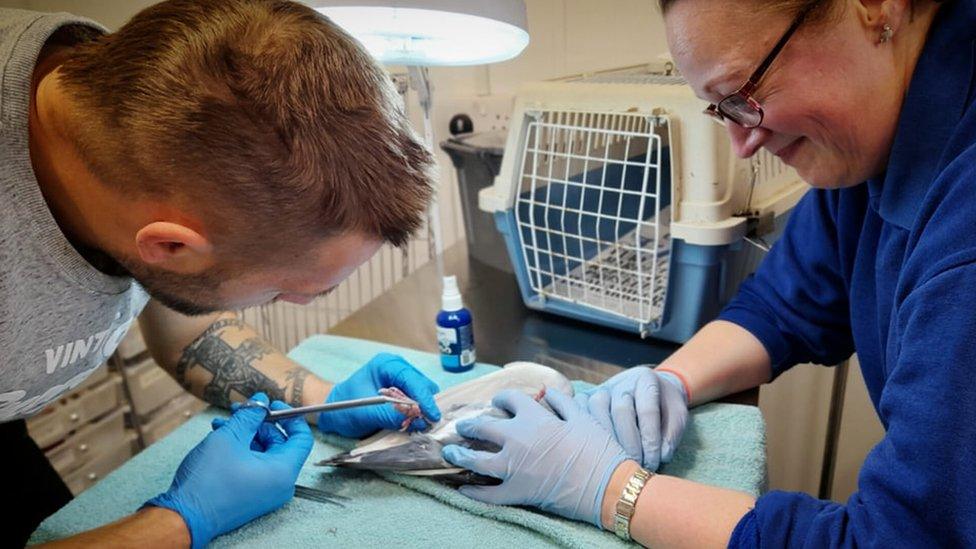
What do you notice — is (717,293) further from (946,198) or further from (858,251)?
(946,198)

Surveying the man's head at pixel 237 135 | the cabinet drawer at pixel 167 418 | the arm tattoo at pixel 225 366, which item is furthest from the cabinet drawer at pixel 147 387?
the man's head at pixel 237 135

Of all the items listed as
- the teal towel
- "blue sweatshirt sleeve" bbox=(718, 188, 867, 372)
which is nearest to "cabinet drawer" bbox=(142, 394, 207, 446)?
the teal towel

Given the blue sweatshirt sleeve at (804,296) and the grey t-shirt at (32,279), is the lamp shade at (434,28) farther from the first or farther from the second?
the blue sweatshirt sleeve at (804,296)

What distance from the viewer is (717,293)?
1.18 m

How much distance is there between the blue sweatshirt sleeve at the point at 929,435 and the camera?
0.53 metres

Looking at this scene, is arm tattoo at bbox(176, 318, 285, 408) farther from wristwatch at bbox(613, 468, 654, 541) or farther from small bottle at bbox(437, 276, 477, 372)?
wristwatch at bbox(613, 468, 654, 541)

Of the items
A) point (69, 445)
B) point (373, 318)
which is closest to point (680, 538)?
point (373, 318)

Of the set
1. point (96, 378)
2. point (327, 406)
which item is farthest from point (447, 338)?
point (96, 378)

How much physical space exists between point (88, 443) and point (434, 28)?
5.12 feet

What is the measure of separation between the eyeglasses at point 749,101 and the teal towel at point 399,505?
0.42 metres

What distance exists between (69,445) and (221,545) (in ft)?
4.24

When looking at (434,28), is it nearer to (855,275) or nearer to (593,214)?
(593,214)

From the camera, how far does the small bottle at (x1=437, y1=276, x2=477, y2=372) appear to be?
1137 millimetres

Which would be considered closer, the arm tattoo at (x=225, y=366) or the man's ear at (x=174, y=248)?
the man's ear at (x=174, y=248)
